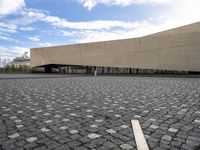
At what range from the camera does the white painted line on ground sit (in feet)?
11.5

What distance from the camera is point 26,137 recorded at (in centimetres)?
396

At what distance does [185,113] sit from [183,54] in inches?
974

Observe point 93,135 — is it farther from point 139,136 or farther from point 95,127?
point 139,136

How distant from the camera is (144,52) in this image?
3194cm

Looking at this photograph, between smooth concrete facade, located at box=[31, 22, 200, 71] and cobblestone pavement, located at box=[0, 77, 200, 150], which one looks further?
smooth concrete facade, located at box=[31, 22, 200, 71]

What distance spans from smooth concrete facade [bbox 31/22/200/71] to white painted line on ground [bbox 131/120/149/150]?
2566 centimetres

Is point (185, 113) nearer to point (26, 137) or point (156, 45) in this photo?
point (26, 137)

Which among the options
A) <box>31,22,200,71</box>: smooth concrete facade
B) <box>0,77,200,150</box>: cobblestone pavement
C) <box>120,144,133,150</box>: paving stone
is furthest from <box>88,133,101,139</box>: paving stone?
<box>31,22,200,71</box>: smooth concrete facade

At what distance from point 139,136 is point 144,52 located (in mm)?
28855

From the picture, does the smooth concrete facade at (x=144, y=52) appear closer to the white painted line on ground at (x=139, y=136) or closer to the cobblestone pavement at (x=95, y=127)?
the cobblestone pavement at (x=95, y=127)

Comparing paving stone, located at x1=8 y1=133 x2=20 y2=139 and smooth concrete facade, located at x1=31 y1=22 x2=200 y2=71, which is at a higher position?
smooth concrete facade, located at x1=31 y1=22 x2=200 y2=71

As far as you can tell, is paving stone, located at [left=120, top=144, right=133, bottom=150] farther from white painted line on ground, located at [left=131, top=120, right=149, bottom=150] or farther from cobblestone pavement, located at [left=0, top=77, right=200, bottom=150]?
white painted line on ground, located at [left=131, top=120, right=149, bottom=150]

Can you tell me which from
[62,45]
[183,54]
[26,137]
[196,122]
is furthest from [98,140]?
[62,45]

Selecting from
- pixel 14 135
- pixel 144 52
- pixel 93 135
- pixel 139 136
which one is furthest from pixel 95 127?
pixel 144 52
